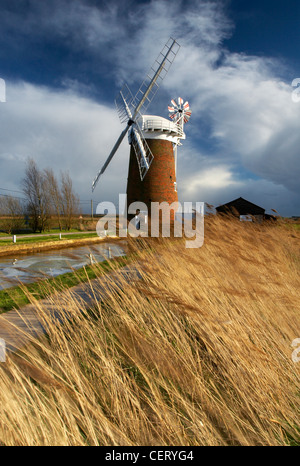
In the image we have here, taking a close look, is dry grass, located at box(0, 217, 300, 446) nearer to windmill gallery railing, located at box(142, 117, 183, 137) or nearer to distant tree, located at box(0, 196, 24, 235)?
windmill gallery railing, located at box(142, 117, 183, 137)

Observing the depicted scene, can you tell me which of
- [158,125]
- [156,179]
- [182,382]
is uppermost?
[158,125]

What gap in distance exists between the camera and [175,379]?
1.80 meters

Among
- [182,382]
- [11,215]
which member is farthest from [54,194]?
[182,382]

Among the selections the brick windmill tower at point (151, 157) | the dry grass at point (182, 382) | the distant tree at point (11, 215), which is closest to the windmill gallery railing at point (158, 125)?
the brick windmill tower at point (151, 157)

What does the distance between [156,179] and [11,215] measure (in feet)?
52.6

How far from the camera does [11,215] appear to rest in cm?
2909

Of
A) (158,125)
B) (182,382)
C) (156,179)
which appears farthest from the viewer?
(158,125)

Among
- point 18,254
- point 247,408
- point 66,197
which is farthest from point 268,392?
point 66,197

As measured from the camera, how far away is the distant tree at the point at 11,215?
27.7 m

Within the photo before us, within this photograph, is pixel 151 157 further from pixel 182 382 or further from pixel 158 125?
pixel 182 382

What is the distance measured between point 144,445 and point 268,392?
2.52ft

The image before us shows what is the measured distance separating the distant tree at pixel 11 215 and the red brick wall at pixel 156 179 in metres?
12.7

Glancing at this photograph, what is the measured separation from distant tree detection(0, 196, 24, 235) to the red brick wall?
41.6 ft

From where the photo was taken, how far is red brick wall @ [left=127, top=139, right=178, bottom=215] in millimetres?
22391
